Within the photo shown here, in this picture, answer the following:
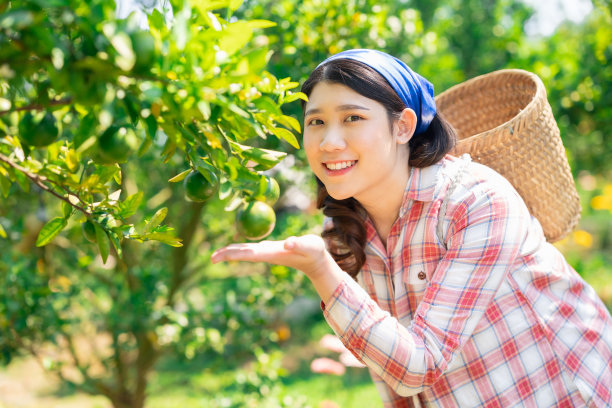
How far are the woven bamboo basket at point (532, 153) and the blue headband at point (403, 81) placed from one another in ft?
0.54

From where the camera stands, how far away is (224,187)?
837 millimetres

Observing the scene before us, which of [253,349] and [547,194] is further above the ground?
[547,194]

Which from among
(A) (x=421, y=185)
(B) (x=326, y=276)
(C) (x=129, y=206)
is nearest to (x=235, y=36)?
(C) (x=129, y=206)

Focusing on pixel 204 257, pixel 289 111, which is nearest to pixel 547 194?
pixel 289 111

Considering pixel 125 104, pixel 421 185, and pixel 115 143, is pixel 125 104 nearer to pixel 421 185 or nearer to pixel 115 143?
pixel 115 143

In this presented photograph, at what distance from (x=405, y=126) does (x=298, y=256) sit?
557 millimetres

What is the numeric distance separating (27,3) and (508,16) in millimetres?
5115

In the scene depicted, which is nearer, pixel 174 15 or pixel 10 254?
pixel 174 15

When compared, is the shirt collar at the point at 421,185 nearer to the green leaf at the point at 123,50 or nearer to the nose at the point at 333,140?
the nose at the point at 333,140

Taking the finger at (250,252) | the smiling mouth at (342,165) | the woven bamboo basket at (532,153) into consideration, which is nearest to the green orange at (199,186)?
the finger at (250,252)

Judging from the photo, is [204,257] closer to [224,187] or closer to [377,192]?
[377,192]

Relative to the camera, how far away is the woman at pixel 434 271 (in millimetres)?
1182

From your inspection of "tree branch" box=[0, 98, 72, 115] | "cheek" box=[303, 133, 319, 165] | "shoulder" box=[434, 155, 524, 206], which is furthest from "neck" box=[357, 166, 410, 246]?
"tree branch" box=[0, 98, 72, 115]

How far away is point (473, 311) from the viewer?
1230 millimetres
